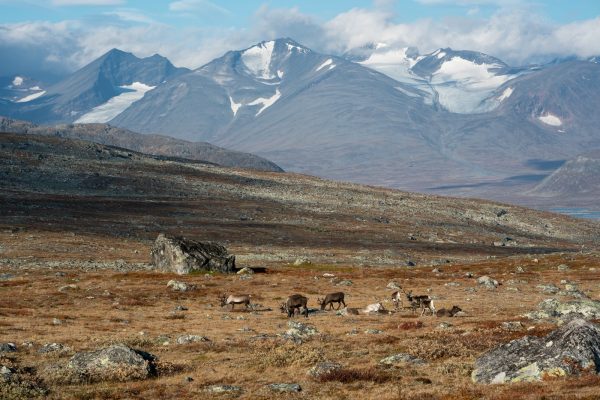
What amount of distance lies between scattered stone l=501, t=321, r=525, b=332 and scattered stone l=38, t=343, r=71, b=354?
864 inches

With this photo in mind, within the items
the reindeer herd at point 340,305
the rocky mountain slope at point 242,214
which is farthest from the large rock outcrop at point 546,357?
the rocky mountain slope at point 242,214

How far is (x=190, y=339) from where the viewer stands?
123 feet

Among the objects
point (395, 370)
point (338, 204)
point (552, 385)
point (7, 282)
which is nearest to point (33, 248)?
point (7, 282)

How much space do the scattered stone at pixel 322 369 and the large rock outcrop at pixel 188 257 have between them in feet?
150

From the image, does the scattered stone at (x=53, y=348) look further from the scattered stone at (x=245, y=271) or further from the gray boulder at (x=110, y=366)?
the scattered stone at (x=245, y=271)

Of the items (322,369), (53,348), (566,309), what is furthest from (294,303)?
(322,369)

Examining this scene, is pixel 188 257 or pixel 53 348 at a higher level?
pixel 188 257

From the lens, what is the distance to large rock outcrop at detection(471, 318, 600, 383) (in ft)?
87.0

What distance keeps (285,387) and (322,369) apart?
276 cm

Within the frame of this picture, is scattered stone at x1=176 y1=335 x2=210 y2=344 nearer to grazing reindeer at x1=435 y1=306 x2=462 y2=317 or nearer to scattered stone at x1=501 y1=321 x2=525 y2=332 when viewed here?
scattered stone at x1=501 y1=321 x2=525 y2=332

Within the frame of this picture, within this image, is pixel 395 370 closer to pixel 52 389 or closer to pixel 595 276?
pixel 52 389

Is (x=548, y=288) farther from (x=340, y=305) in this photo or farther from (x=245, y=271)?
(x=245, y=271)

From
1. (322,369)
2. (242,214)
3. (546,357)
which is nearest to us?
(546,357)

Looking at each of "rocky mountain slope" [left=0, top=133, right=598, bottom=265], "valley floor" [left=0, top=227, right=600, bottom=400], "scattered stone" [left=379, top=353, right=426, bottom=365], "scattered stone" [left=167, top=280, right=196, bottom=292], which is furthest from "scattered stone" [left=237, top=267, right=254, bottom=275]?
"scattered stone" [left=379, top=353, right=426, bottom=365]
